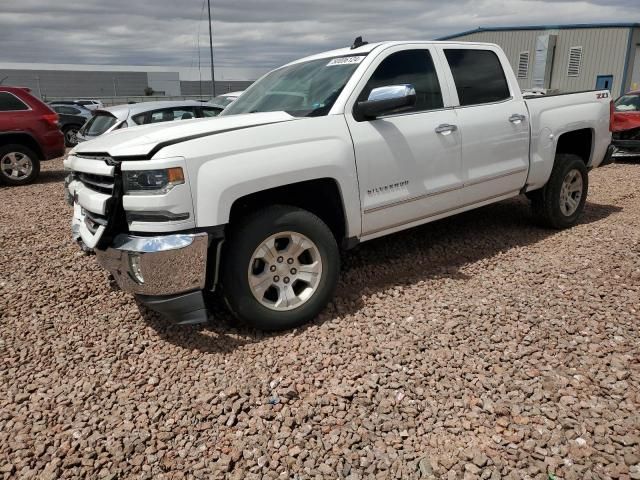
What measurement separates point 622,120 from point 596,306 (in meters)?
8.58

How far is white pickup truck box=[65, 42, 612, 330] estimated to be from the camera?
10.3 ft

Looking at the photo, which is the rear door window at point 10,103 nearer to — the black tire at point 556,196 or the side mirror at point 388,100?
the side mirror at point 388,100

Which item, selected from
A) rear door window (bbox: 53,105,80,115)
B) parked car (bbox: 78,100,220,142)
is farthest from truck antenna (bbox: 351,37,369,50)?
rear door window (bbox: 53,105,80,115)

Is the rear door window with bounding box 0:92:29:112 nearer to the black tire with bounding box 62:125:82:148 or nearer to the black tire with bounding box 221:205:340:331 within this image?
the black tire with bounding box 221:205:340:331

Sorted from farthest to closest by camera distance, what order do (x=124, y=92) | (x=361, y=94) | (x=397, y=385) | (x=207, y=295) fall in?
(x=124, y=92) → (x=207, y=295) → (x=361, y=94) → (x=397, y=385)

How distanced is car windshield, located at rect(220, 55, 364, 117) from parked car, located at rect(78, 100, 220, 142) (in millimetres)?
4367

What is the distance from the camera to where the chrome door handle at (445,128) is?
4.26 meters

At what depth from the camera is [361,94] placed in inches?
155

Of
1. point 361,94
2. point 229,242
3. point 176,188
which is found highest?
point 361,94

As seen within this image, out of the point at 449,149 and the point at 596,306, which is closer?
the point at 596,306

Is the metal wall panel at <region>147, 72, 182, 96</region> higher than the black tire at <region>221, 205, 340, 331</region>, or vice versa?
the metal wall panel at <region>147, 72, 182, 96</region>

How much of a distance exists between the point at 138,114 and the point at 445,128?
6.49 meters

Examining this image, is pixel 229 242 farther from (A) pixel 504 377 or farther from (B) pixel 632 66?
(B) pixel 632 66

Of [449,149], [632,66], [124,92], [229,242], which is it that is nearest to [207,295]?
[229,242]
